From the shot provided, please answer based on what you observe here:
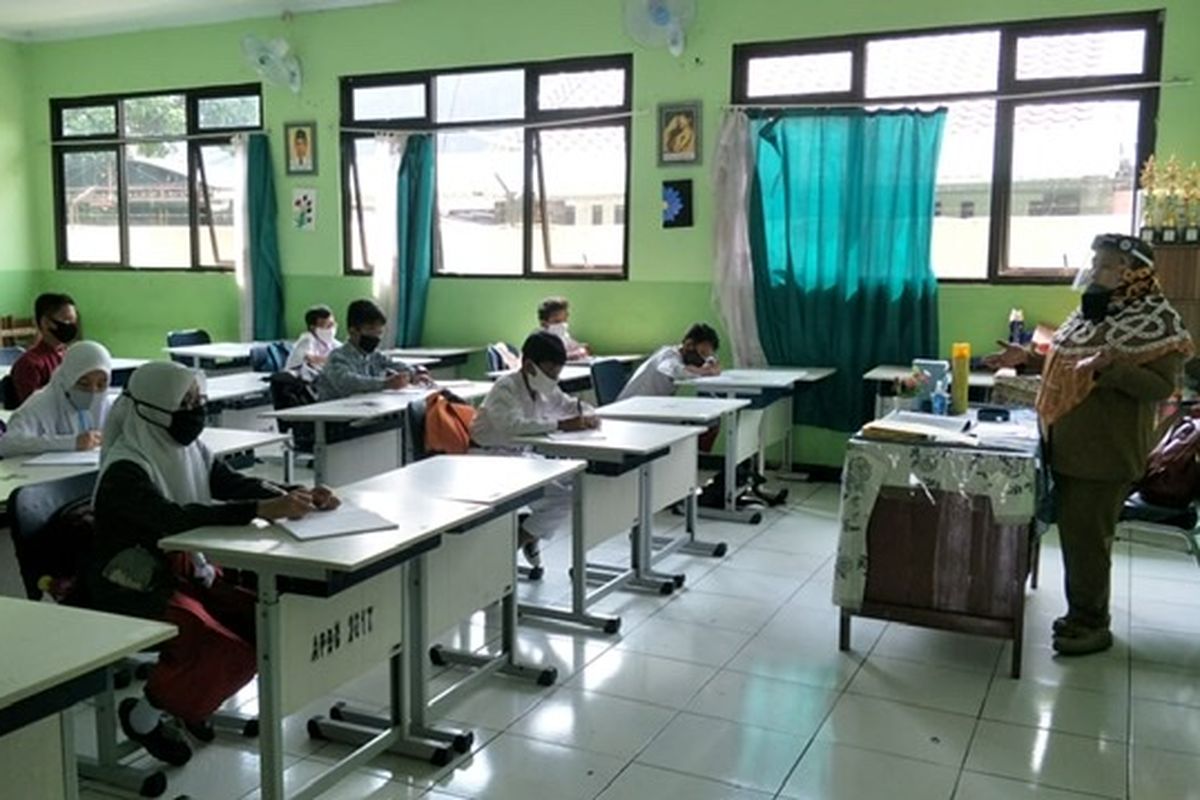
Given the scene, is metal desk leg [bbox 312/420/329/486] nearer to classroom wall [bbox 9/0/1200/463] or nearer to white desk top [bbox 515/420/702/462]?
white desk top [bbox 515/420/702/462]

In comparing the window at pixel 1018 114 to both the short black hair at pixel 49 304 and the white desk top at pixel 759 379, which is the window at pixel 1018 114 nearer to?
the white desk top at pixel 759 379

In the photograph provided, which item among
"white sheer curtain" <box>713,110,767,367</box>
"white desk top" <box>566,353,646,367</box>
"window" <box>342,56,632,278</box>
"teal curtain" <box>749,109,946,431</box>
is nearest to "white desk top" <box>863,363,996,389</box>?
"teal curtain" <box>749,109,946,431</box>

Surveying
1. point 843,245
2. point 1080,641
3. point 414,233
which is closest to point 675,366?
point 843,245

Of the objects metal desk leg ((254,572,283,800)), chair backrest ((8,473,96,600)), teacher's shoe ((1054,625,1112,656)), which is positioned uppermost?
chair backrest ((8,473,96,600))

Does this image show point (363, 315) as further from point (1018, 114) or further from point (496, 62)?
point (1018, 114)

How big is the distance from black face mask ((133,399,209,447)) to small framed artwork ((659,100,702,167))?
4856 millimetres

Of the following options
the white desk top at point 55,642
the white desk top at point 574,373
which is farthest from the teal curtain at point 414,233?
the white desk top at point 55,642

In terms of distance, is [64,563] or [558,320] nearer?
[64,563]

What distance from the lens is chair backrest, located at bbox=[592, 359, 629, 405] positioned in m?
6.06

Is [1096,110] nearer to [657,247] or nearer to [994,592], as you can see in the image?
[657,247]

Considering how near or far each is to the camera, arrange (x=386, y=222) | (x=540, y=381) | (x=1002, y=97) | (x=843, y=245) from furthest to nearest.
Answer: (x=386, y=222) → (x=843, y=245) → (x=1002, y=97) → (x=540, y=381)

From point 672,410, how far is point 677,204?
2538 mm

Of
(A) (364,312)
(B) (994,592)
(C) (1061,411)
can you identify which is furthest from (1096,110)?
(A) (364,312)

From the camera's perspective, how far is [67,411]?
12.9 feet
